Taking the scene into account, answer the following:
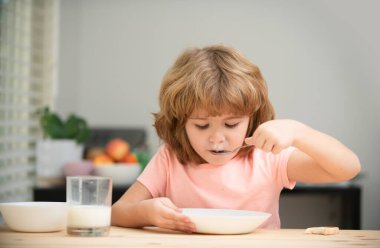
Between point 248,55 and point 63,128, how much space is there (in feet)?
4.90

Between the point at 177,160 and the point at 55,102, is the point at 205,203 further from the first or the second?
the point at 55,102

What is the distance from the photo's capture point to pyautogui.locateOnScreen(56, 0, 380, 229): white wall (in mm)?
4086

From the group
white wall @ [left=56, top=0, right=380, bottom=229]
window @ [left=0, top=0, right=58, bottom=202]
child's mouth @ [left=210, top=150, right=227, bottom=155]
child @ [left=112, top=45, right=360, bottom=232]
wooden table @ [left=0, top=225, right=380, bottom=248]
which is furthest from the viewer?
white wall @ [left=56, top=0, right=380, bottom=229]

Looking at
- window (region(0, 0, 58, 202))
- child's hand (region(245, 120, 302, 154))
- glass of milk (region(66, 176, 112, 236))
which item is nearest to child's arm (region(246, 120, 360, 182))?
child's hand (region(245, 120, 302, 154))

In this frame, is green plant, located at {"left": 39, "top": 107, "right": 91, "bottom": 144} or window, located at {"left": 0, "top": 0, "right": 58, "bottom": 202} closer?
green plant, located at {"left": 39, "top": 107, "right": 91, "bottom": 144}

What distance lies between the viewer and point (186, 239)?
1.21 metres

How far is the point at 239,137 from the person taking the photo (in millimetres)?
1497

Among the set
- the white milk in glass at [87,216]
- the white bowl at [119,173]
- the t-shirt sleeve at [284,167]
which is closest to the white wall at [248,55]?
the white bowl at [119,173]

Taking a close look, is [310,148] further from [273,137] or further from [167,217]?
[167,217]

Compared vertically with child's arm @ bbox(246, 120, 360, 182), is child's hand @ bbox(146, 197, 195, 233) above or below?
below

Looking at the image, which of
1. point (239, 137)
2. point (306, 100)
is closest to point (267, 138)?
point (239, 137)

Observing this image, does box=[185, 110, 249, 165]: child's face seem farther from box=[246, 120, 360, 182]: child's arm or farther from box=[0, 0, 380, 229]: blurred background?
box=[0, 0, 380, 229]: blurred background

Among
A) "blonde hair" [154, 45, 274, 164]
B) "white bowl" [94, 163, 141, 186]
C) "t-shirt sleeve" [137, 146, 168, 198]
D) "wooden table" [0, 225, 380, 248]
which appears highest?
"blonde hair" [154, 45, 274, 164]

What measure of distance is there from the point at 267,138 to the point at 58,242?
1.40 ft
